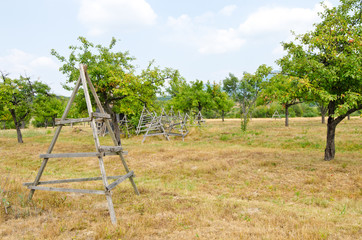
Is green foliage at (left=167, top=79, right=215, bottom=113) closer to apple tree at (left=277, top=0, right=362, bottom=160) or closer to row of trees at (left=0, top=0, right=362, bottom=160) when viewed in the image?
row of trees at (left=0, top=0, right=362, bottom=160)

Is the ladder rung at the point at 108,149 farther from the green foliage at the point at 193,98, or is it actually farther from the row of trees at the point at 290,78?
the green foliage at the point at 193,98

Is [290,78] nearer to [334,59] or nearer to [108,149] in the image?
[334,59]

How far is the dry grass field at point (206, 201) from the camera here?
4559 millimetres

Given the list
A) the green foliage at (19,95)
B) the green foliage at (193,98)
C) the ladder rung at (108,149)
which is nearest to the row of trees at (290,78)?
the green foliage at (19,95)

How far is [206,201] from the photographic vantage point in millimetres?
6461

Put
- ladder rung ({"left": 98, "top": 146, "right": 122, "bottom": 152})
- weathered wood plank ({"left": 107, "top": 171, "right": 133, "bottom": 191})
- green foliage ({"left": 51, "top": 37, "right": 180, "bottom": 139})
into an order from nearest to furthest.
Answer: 1. weathered wood plank ({"left": 107, "top": 171, "right": 133, "bottom": 191})
2. ladder rung ({"left": 98, "top": 146, "right": 122, "bottom": 152})
3. green foliage ({"left": 51, "top": 37, "right": 180, "bottom": 139})

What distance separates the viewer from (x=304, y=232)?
4340 millimetres

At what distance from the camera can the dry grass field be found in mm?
4559

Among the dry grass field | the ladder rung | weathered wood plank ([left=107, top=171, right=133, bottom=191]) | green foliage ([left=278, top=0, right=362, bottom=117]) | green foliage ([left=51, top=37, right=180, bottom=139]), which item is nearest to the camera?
the dry grass field

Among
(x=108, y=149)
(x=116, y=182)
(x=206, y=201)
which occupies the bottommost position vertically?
(x=206, y=201)

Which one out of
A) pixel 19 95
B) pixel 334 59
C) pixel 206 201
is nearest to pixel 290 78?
pixel 334 59

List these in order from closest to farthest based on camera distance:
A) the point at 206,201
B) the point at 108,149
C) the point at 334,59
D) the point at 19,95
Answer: the point at 108,149
the point at 206,201
the point at 334,59
the point at 19,95

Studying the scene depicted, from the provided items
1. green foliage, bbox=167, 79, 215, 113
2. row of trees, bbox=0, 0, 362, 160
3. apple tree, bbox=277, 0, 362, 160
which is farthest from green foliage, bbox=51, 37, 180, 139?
green foliage, bbox=167, 79, 215, 113

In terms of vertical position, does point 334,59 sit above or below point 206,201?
above
